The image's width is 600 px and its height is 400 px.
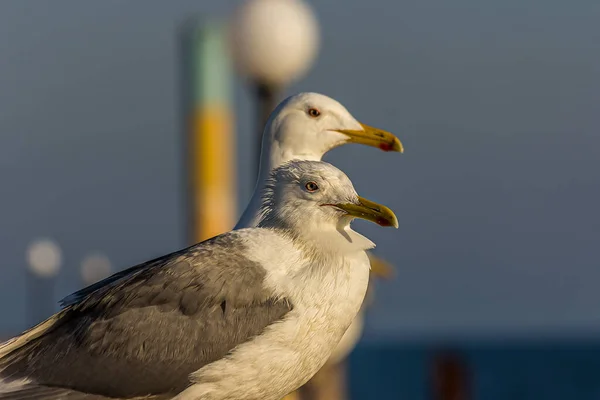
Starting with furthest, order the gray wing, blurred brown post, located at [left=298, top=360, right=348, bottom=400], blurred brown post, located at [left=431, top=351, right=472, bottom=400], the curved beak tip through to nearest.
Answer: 1. blurred brown post, located at [left=431, top=351, right=472, bottom=400]
2. blurred brown post, located at [left=298, top=360, right=348, bottom=400]
3. the curved beak tip
4. the gray wing

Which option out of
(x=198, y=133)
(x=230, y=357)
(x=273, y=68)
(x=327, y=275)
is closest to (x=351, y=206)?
(x=327, y=275)

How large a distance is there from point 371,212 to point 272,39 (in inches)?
271

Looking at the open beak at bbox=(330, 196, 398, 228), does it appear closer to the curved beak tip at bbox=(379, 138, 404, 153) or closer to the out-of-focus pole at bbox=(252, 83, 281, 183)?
the curved beak tip at bbox=(379, 138, 404, 153)

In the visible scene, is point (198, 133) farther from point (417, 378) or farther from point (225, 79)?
point (417, 378)

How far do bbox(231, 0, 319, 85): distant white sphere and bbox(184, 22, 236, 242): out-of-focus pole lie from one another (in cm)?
547

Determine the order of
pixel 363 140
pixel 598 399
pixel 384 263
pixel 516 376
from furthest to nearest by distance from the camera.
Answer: pixel 516 376 → pixel 598 399 → pixel 384 263 → pixel 363 140

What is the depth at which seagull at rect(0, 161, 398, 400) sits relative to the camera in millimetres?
7172

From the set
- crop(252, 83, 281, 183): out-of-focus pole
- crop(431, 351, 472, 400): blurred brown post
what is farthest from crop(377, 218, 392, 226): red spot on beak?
crop(431, 351, 472, 400): blurred brown post

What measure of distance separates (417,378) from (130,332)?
79650 mm

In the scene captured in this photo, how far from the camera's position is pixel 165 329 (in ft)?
24.1

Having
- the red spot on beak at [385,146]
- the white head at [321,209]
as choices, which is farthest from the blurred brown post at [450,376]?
the white head at [321,209]

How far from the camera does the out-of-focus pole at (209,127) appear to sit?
20109mm

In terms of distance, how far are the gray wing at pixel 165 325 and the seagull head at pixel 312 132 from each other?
6.43ft

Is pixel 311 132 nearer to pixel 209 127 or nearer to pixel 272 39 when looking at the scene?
pixel 272 39
